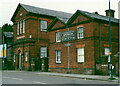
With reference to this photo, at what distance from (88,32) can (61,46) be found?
223 inches

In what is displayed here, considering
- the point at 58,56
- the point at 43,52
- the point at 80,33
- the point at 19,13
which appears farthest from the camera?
the point at 19,13

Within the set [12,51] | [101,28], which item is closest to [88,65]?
[101,28]

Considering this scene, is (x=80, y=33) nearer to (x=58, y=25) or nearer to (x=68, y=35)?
(x=68, y=35)

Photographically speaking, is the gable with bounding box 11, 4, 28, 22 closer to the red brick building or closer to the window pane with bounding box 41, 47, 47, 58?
the red brick building

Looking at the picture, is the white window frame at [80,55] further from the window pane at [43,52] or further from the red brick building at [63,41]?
the window pane at [43,52]

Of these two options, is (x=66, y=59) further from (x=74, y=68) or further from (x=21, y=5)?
(x=21, y=5)

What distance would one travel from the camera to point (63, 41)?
1187 inches

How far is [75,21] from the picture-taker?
28297 millimetres

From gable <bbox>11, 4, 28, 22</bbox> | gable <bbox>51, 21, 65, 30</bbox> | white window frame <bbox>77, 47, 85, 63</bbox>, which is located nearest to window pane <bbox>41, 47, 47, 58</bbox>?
gable <bbox>11, 4, 28, 22</bbox>

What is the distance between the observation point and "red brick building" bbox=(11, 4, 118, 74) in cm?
2577

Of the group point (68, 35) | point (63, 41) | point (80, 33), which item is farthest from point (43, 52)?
point (80, 33)

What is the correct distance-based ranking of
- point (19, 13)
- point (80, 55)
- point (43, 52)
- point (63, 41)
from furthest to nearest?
point (19, 13) < point (43, 52) < point (63, 41) < point (80, 55)

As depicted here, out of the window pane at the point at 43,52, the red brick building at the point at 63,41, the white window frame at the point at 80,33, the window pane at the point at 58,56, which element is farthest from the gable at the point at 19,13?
the white window frame at the point at 80,33

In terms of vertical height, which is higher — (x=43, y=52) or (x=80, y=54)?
(x=43, y=52)
